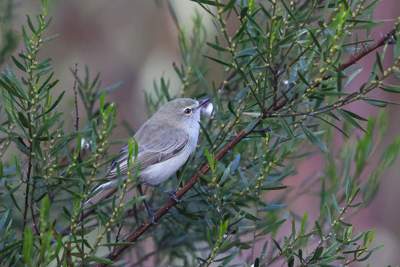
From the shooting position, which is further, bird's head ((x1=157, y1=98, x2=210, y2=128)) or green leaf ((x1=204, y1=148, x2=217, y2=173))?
bird's head ((x1=157, y1=98, x2=210, y2=128))

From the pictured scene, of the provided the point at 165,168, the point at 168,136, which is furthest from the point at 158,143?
the point at 165,168

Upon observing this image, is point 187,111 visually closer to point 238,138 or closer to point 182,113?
point 182,113

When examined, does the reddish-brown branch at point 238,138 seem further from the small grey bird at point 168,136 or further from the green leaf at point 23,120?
the small grey bird at point 168,136

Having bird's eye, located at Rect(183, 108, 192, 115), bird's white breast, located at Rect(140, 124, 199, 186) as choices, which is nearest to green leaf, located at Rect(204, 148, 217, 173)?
bird's white breast, located at Rect(140, 124, 199, 186)

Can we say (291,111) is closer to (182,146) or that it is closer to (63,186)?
(63,186)

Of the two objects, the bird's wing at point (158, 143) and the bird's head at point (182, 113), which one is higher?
the bird's head at point (182, 113)

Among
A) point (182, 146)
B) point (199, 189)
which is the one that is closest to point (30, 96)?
point (199, 189)

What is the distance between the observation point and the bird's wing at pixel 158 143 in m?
3.46

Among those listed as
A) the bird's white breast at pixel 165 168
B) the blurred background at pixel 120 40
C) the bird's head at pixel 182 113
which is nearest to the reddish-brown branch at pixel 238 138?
the bird's white breast at pixel 165 168

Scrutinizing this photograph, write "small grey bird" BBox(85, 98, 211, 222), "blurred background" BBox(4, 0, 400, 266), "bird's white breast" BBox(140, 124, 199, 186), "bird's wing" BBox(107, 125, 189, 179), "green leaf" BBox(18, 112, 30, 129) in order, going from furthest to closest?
1. "blurred background" BBox(4, 0, 400, 266)
2. "bird's wing" BBox(107, 125, 189, 179)
3. "small grey bird" BBox(85, 98, 211, 222)
4. "bird's white breast" BBox(140, 124, 199, 186)
5. "green leaf" BBox(18, 112, 30, 129)

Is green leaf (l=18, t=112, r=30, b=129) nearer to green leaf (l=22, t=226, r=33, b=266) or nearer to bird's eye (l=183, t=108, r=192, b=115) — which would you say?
green leaf (l=22, t=226, r=33, b=266)

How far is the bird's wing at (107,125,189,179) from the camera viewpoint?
3.46 metres

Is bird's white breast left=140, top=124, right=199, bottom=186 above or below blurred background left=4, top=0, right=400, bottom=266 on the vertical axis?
above

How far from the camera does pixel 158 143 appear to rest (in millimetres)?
3656
